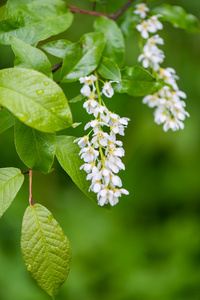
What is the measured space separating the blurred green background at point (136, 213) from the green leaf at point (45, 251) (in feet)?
4.73

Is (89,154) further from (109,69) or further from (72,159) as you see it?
(109,69)

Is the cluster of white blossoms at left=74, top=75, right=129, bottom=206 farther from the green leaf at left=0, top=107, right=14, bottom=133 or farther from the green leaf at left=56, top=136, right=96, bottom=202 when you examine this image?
the green leaf at left=0, top=107, right=14, bottom=133

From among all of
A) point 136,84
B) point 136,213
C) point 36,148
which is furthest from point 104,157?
point 136,213

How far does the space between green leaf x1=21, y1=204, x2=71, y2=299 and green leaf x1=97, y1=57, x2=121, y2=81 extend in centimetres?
51

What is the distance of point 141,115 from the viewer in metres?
2.86

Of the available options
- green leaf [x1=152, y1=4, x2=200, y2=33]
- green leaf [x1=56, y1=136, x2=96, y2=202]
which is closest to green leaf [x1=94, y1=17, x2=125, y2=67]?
green leaf [x1=152, y1=4, x2=200, y2=33]

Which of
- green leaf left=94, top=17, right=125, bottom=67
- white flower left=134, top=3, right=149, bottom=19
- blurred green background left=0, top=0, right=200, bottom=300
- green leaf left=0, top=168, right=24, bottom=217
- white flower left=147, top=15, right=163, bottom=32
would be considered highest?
white flower left=134, top=3, right=149, bottom=19

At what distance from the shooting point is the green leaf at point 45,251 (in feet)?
3.36

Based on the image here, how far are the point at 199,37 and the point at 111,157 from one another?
2.03 meters

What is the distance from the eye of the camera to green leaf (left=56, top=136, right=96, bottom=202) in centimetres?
110

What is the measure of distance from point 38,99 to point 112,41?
20.6 inches

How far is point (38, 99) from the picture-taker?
90 centimetres

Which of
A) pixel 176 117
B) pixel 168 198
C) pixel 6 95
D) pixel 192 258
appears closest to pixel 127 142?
pixel 168 198

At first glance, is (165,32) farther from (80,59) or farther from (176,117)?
(80,59)
